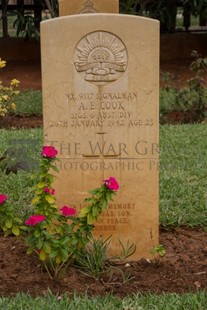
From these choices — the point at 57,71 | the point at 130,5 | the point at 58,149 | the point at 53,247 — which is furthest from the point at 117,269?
the point at 130,5

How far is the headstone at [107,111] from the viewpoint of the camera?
12.9 feet

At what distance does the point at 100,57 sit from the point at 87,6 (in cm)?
45

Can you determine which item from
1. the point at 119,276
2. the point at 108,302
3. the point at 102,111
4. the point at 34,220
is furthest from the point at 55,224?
the point at 102,111

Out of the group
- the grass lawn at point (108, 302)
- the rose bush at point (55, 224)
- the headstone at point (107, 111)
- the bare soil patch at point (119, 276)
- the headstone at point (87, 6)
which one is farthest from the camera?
the headstone at point (87, 6)

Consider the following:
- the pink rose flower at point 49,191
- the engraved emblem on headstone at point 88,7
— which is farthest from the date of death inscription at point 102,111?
the engraved emblem on headstone at point 88,7

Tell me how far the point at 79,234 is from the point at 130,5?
8600mm

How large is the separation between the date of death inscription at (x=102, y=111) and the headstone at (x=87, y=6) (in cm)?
57

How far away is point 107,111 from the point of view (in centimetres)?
404

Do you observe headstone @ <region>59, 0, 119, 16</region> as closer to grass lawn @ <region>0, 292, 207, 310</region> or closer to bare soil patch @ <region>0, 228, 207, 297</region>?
bare soil patch @ <region>0, 228, 207, 297</region>

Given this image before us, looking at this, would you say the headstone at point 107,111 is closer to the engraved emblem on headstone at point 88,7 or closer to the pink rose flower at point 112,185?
the engraved emblem on headstone at point 88,7

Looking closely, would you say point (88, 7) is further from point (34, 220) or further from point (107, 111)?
point (34, 220)

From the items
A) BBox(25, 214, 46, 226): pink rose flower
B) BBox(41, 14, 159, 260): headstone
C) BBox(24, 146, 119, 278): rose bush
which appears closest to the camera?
BBox(25, 214, 46, 226): pink rose flower

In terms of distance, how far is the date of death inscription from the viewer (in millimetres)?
4023

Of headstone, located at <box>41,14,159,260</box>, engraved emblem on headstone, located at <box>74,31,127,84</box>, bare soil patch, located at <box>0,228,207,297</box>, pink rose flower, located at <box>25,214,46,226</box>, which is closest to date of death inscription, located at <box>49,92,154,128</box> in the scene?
headstone, located at <box>41,14,159,260</box>
